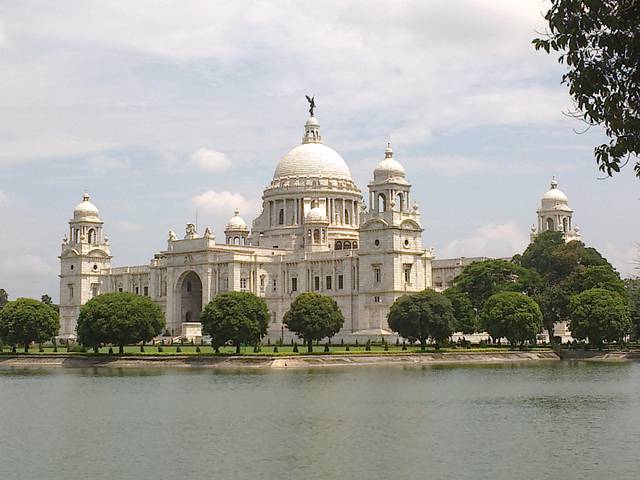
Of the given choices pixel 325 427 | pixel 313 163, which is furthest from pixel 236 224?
pixel 325 427

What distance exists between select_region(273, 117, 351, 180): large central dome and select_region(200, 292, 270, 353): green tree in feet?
151

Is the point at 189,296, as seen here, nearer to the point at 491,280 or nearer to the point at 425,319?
the point at 491,280

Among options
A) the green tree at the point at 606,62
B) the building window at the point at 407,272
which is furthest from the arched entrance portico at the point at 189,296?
the green tree at the point at 606,62

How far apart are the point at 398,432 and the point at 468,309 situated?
55.0 metres

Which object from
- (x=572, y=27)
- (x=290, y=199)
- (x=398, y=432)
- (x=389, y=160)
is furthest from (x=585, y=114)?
(x=290, y=199)

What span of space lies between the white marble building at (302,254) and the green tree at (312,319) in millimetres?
18990

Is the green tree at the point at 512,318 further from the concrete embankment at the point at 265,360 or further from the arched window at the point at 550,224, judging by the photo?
the arched window at the point at 550,224

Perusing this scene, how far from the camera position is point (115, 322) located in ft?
236

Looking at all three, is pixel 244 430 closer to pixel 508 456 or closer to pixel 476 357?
pixel 508 456

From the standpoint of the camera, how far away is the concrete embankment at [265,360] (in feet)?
220

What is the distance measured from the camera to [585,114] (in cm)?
1836

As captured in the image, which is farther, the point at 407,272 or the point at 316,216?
the point at 316,216

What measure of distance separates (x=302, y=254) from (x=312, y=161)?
1594 cm

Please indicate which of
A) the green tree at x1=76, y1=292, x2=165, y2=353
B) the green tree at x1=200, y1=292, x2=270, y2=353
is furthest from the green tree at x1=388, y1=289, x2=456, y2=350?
the green tree at x1=76, y1=292, x2=165, y2=353
